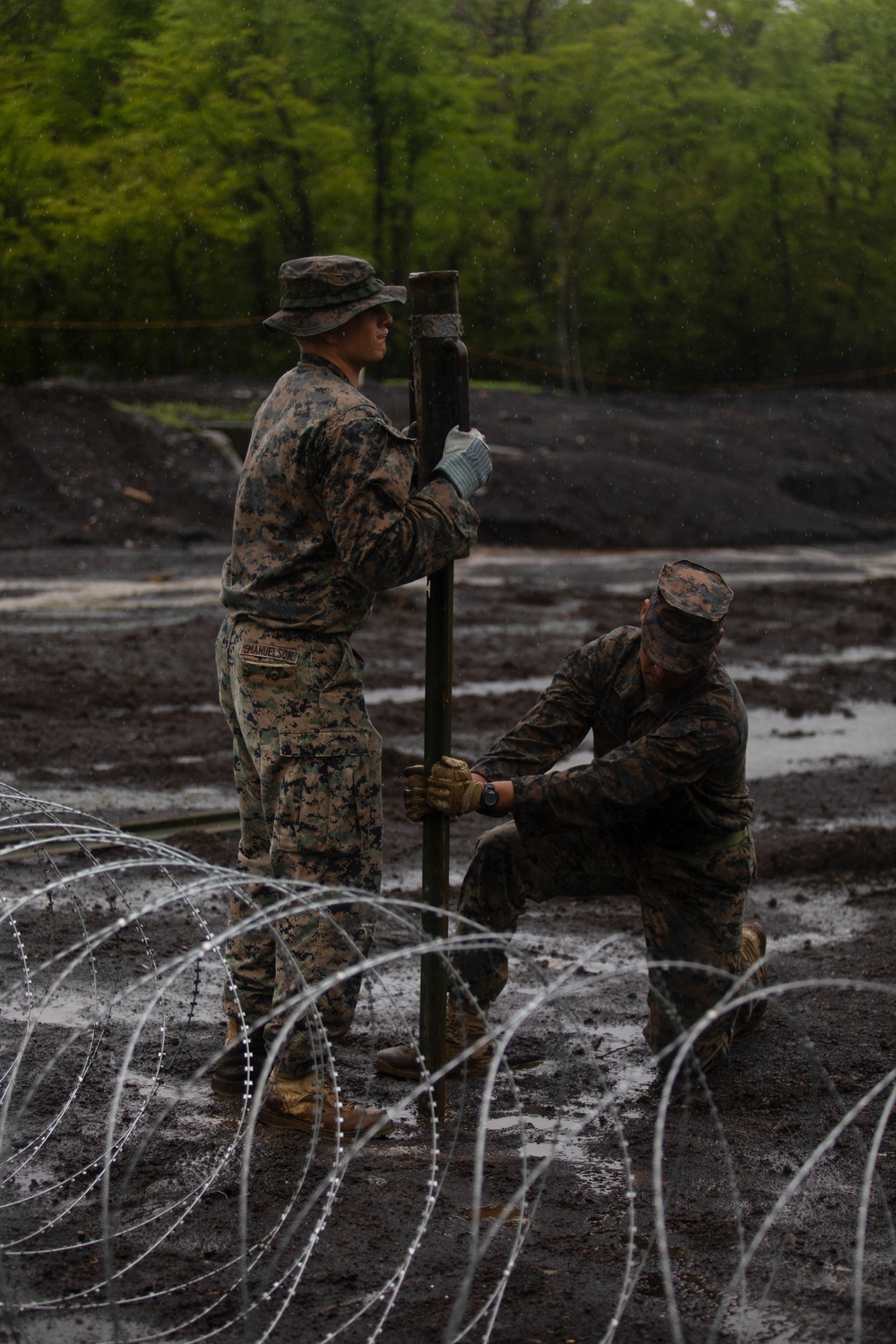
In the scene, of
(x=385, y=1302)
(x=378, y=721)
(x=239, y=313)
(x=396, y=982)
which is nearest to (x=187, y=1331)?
(x=385, y=1302)

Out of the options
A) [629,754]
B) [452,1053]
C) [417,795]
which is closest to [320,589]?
[417,795]

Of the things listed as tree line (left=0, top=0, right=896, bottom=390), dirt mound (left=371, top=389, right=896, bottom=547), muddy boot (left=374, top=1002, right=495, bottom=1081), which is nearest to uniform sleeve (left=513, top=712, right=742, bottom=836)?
muddy boot (left=374, top=1002, right=495, bottom=1081)

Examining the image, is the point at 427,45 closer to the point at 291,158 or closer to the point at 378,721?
the point at 291,158

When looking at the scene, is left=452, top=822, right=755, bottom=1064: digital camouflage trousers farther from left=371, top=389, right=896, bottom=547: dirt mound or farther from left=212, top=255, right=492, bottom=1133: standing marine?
left=371, top=389, right=896, bottom=547: dirt mound

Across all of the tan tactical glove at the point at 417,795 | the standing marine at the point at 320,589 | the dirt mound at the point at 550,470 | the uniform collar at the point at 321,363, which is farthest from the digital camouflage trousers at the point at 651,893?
the dirt mound at the point at 550,470

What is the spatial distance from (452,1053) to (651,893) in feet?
2.78

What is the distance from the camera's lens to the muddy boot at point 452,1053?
184 inches

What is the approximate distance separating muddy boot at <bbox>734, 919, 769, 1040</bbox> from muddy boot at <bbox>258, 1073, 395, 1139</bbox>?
144cm

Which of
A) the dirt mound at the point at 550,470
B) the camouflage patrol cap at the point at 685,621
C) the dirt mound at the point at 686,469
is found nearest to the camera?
the camouflage patrol cap at the point at 685,621

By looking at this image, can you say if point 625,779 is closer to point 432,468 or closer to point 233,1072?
point 432,468

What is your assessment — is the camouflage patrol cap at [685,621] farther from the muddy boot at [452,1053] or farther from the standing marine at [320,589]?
the muddy boot at [452,1053]

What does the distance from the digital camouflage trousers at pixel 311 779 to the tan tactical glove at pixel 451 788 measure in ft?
0.54

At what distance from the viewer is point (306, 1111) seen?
166 inches

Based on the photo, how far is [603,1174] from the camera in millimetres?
4113
